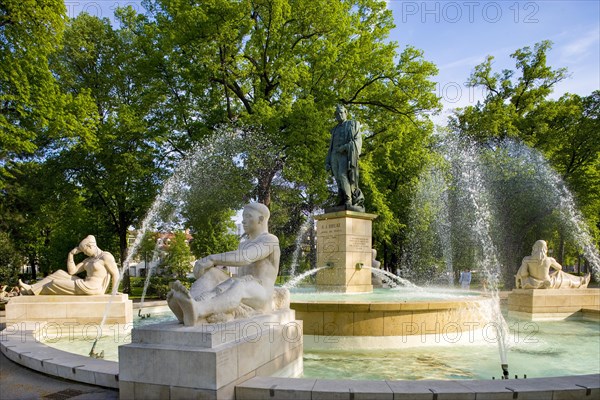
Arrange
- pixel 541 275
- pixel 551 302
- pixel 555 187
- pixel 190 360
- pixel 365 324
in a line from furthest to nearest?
1. pixel 555 187
2. pixel 541 275
3. pixel 551 302
4. pixel 365 324
5. pixel 190 360

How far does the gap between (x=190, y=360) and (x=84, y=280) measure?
8023mm

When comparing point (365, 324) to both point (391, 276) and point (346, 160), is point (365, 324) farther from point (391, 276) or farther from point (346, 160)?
point (391, 276)

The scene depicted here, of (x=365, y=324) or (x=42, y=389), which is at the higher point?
(x=365, y=324)

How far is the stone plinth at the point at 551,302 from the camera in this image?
44.3 feet

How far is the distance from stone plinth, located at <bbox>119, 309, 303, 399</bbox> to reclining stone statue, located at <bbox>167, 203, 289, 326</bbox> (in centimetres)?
20

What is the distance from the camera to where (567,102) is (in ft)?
95.2

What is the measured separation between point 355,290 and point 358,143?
3.99m

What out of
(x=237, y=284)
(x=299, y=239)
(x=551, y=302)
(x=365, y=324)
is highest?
(x=299, y=239)

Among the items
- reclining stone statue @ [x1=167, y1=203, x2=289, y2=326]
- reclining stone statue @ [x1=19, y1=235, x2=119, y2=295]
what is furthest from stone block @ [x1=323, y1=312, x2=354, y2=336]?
reclining stone statue @ [x1=19, y1=235, x2=119, y2=295]

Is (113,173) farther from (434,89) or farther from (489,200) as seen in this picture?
(489,200)

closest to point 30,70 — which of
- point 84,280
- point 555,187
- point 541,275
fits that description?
point 84,280

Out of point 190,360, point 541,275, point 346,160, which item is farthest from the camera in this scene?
point 541,275

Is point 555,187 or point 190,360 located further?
point 555,187

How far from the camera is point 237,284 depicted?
5.42 meters
